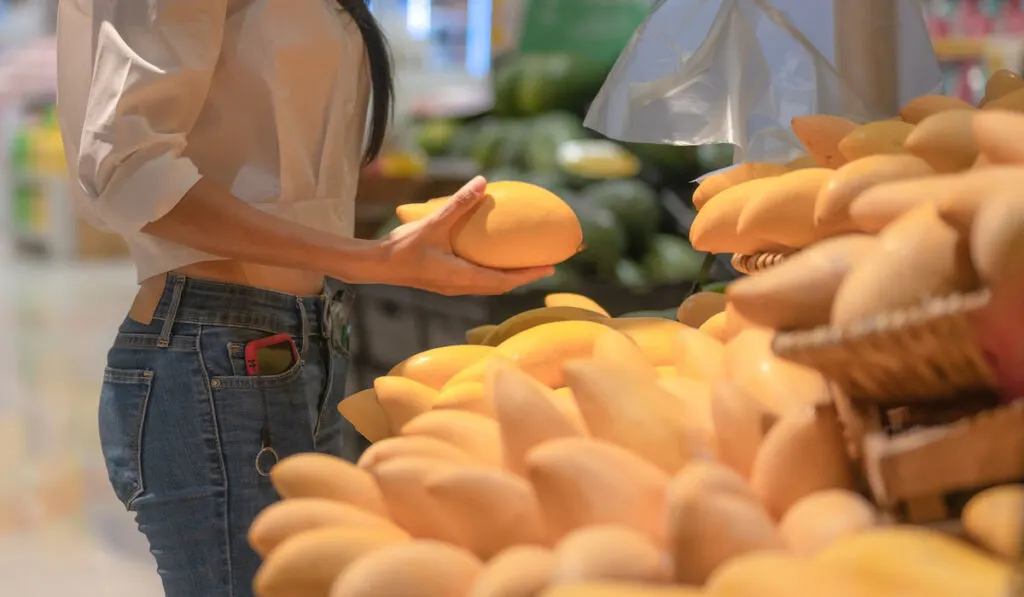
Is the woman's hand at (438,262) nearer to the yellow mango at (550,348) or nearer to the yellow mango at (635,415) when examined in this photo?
the yellow mango at (550,348)

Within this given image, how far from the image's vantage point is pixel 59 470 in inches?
142

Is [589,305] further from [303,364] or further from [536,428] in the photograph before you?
[536,428]

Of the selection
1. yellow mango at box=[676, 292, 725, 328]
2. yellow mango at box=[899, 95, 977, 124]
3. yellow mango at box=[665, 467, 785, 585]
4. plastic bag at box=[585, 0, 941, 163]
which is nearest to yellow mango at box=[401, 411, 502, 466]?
yellow mango at box=[665, 467, 785, 585]

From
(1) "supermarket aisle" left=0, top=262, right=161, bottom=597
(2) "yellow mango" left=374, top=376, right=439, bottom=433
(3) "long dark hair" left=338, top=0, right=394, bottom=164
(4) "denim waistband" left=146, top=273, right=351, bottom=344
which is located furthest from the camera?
(1) "supermarket aisle" left=0, top=262, right=161, bottom=597

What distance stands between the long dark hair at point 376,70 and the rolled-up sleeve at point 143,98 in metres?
0.24

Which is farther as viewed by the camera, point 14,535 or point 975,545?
point 14,535

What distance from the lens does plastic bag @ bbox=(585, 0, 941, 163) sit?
139 cm

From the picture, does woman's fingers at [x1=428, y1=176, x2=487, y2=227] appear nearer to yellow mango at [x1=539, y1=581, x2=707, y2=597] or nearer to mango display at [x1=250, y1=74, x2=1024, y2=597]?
mango display at [x1=250, y1=74, x2=1024, y2=597]

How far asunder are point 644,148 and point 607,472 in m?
2.45

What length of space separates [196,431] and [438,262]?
360mm

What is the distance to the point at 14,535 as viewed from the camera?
3.11 meters

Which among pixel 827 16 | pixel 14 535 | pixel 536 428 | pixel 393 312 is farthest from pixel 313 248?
pixel 14 535

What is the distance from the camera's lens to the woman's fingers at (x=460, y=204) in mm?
1171

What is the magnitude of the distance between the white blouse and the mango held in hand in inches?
9.9
